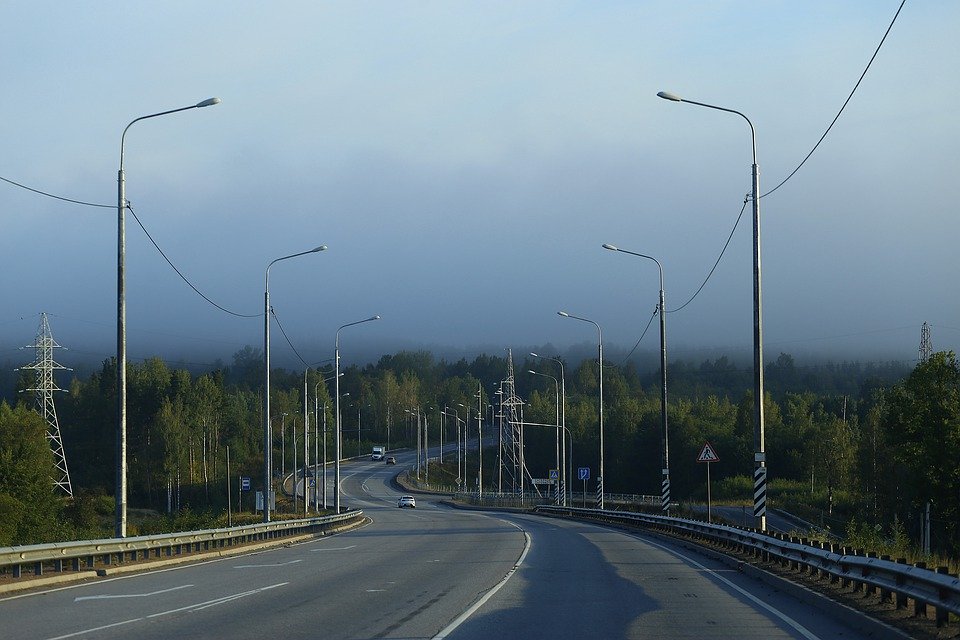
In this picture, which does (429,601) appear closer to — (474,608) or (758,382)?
(474,608)

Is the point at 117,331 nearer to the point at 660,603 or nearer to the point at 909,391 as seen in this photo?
the point at 660,603

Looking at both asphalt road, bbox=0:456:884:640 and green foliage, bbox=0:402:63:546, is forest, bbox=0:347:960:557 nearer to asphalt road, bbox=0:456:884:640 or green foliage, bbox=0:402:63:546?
green foliage, bbox=0:402:63:546

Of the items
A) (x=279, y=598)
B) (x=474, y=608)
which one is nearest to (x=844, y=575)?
(x=474, y=608)

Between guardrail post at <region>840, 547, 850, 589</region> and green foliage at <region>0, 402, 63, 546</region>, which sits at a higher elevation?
guardrail post at <region>840, 547, 850, 589</region>

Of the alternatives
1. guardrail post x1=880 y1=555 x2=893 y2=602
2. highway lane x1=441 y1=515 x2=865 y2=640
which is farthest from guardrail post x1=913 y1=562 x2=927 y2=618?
guardrail post x1=880 y1=555 x2=893 y2=602

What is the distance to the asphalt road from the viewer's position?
13281mm

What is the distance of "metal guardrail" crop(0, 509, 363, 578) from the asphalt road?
0.84 metres

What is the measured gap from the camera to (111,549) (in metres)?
22.2

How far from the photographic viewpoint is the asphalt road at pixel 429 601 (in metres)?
13.3

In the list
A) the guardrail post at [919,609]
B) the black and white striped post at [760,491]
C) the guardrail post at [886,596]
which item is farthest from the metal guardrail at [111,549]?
the black and white striped post at [760,491]

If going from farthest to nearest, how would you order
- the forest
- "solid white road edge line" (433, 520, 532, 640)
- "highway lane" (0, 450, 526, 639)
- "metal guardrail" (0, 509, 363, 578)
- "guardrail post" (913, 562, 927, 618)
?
the forest < "metal guardrail" (0, 509, 363, 578) < "highway lane" (0, 450, 526, 639) < "guardrail post" (913, 562, 927, 618) < "solid white road edge line" (433, 520, 532, 640)

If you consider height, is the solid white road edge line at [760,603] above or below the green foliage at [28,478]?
above

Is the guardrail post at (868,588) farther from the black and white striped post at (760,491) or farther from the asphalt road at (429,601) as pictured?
the black and white striped post at (760,491)

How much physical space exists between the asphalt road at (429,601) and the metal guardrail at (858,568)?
2.94 feet
